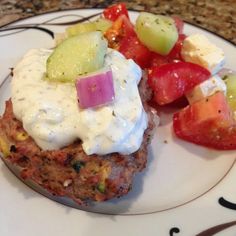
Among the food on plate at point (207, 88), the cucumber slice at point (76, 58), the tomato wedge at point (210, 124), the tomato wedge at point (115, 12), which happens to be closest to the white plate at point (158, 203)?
the tomato wedge at point (210, 124)

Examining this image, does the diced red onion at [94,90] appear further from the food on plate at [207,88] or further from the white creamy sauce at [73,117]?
the food on plate at [207,88]

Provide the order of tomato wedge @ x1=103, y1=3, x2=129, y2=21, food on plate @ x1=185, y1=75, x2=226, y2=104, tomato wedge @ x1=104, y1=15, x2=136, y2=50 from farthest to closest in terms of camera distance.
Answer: tomato wedge @ x1=103, y1=3, x2=129, y2=21, tomato wedge @ x1=104, y1=15, x2=136, y2=50, food on plate @ x1=185, y1=75, x2=226, y2=104

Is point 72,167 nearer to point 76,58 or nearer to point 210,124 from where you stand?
point 76,58

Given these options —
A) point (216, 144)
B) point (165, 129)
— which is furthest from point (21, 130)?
point (216, 144)

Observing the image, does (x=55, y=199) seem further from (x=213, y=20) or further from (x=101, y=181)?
(x=213, y=20)

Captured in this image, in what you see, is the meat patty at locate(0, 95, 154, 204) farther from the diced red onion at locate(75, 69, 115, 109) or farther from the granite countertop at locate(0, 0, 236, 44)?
the granite countertop at locate(0, 0, 236, 44)

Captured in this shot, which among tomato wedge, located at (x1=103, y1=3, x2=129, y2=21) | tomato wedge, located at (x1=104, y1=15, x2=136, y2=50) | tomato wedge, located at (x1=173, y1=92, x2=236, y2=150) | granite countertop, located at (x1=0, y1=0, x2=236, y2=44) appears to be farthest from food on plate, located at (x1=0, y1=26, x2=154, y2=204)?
granite countertop, located at (x1=0, y1=0, x2=236, y2=44)
